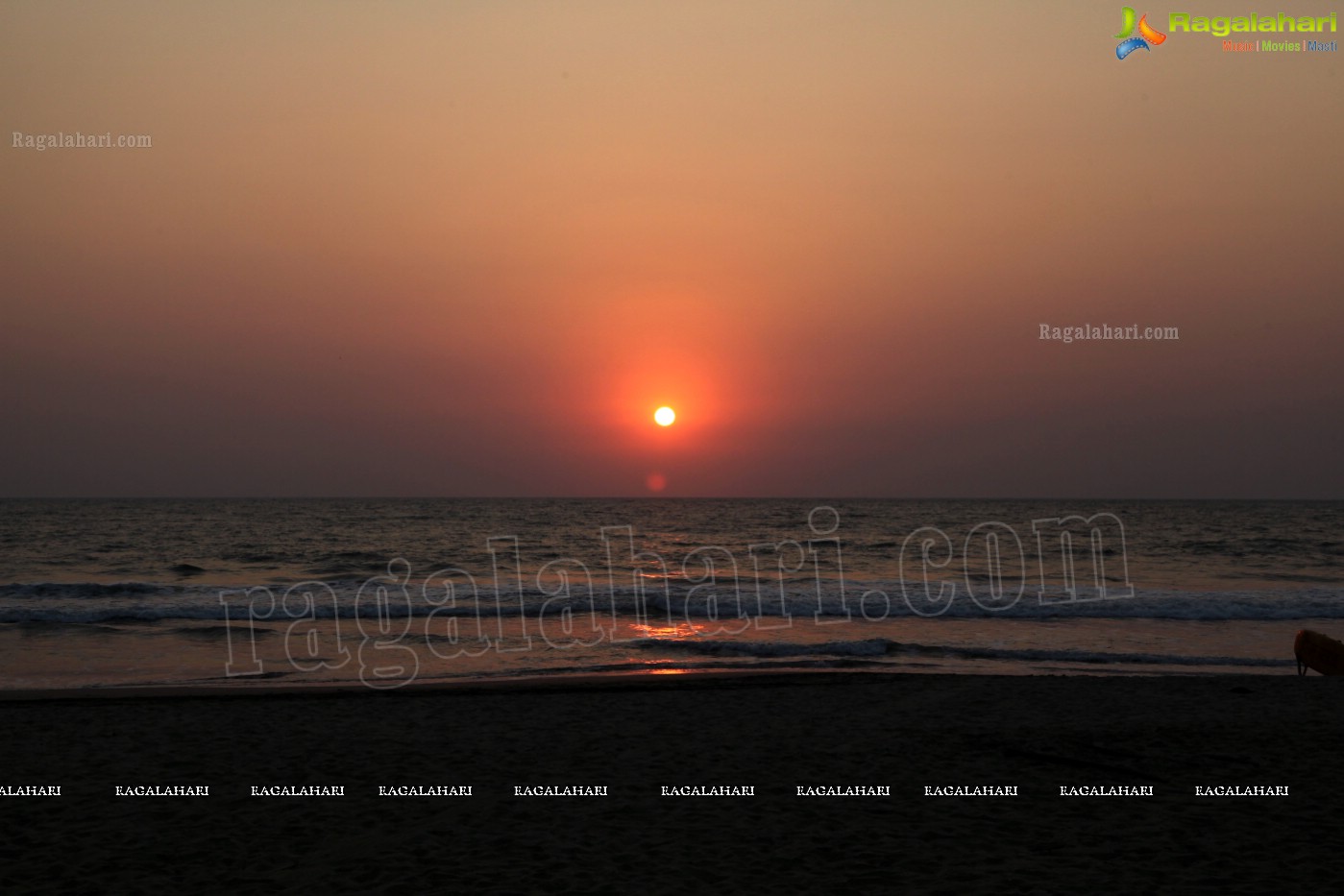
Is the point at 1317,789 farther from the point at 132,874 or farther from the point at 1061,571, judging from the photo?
the point at 1061,571

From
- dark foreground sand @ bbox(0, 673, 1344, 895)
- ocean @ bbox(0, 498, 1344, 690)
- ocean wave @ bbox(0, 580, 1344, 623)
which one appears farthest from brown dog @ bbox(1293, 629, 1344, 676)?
ocean wave @ bbox(0, 580, 1344, 623)

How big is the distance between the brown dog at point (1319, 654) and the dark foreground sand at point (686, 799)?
9.19 feet

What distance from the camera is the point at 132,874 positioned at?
688cm

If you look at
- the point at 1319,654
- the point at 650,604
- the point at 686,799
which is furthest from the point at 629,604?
the point at 686,799

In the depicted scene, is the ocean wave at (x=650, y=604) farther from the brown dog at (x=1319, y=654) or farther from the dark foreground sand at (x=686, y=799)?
the dark foreground sand at (x=686, y=799)

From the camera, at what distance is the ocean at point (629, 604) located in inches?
765

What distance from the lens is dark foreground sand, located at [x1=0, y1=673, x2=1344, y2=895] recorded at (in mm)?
6945

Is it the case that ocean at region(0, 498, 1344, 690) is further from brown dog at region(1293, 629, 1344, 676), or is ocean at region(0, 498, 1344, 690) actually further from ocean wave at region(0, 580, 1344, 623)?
brown dog at region(1293, 629, 1344, 676)

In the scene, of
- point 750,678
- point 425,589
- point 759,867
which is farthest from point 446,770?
point 425,589

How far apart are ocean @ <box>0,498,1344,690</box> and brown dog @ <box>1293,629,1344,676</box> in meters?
1.46

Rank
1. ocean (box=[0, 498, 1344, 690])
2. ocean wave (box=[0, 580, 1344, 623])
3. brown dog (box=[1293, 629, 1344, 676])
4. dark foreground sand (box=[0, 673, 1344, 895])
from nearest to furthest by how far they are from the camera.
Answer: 1. dark foreground sand (box=[0, 673, 1344, 895])
2. brown dog (box=[1293, 629, 1344, 676])
3. ocean (box=[0, 498, 1344, 690])
4. ocean wave (box=[0, 580, 1344, 623])

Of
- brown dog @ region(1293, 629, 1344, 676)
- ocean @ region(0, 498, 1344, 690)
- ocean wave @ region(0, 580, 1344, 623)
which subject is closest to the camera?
brown dog @ region(1293, 629, 1344, 676)

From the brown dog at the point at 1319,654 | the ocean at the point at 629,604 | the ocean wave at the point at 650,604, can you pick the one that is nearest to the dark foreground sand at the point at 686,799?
the brown dog at the point at 1319,654

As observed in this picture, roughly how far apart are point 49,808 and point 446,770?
340cm
